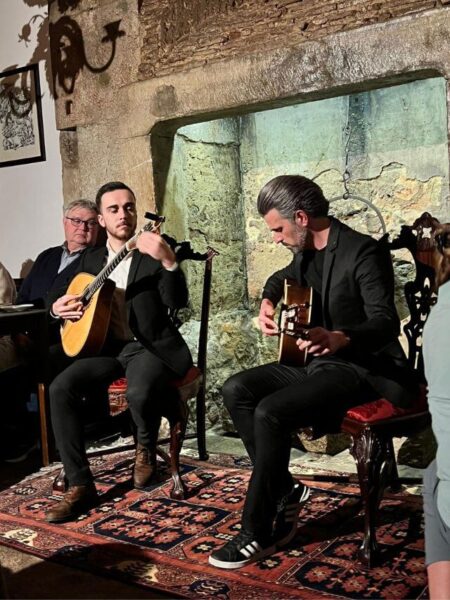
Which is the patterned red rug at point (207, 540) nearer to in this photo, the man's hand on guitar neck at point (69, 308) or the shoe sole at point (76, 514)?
the shoe sole at point (76, 514)

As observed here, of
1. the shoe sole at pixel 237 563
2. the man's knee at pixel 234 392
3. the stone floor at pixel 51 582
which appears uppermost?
the man's knee at pixel 234 392

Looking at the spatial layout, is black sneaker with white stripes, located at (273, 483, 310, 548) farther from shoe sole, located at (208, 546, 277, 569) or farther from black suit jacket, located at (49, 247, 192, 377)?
black suit jacket, located at (49, 247, 192, 377)

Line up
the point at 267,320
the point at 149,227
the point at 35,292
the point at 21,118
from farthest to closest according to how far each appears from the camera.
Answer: the point at 21,118 → the point at 35,292 → the point at 149,227 → the point at 267,320

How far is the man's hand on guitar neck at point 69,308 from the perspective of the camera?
3734mm

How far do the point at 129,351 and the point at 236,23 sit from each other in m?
1.96

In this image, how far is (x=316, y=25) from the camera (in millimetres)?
3947

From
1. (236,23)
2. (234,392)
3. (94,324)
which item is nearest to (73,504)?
(94,324)

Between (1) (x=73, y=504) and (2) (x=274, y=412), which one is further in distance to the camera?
(1) (x=73, y=504)

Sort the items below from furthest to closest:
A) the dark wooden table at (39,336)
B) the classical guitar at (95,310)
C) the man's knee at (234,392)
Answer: the dark wooden table at (39,336), the classical guitar at (95,310), the man's knee at (234,392)

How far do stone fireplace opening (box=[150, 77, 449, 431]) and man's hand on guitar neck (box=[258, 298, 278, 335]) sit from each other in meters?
1.44

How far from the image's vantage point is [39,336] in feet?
13.5

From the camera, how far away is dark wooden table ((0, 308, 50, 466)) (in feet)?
13.1

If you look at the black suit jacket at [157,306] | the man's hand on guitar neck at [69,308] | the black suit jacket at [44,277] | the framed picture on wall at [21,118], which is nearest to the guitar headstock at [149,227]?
the black suit jacket at [157,306]

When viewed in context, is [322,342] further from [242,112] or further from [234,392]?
[242,112]
